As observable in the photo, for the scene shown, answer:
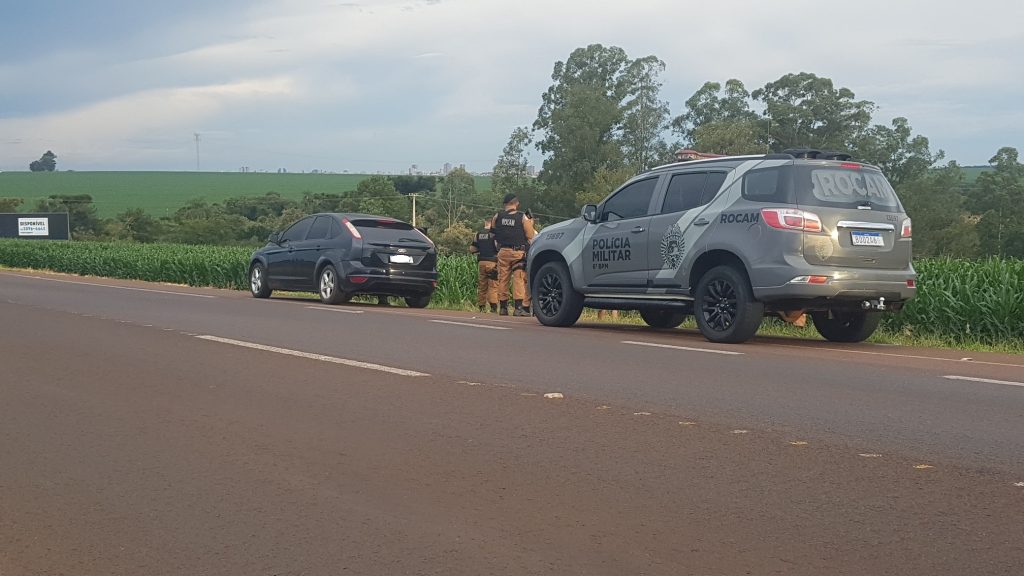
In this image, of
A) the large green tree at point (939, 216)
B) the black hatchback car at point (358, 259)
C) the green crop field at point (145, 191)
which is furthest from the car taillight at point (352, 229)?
the green crop field at point (145, 191)

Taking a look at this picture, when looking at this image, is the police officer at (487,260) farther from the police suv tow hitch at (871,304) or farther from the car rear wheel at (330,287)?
the police suv tow hitch at (871,304)

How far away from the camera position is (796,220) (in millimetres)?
12188

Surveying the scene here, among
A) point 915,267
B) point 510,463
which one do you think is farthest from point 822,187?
point 510,463

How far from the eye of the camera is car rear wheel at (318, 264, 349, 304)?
21469 mm

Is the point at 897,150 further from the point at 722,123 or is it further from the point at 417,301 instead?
the point at 417,301

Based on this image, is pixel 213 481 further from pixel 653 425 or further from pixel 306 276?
pixel 306 276

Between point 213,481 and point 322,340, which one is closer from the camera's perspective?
point 213,481

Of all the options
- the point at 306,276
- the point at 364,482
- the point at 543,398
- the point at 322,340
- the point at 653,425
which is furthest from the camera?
the point at 306,276

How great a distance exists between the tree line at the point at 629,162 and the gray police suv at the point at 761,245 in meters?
59.2

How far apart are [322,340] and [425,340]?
111 centimetres

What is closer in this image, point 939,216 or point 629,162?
point 939,216

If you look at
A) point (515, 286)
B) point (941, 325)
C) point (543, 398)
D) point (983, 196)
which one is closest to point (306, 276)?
point (515, 286)

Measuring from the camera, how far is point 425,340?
1303 centimetres

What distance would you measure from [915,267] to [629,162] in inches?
3033
